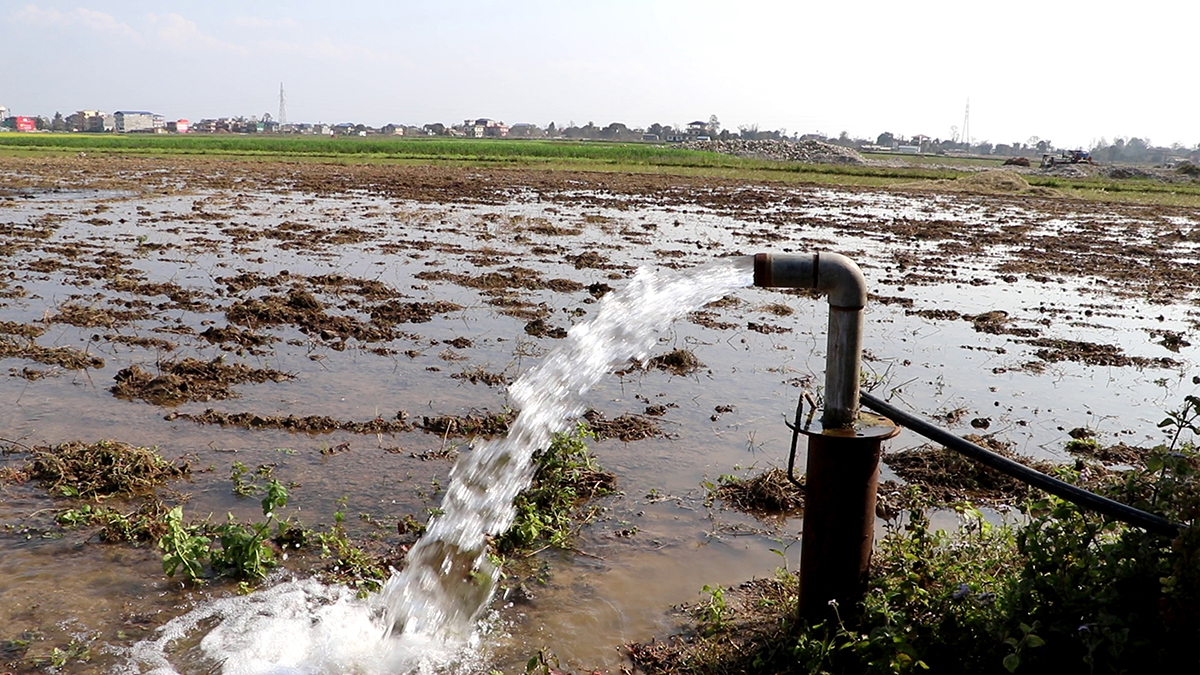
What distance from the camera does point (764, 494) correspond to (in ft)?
17.1

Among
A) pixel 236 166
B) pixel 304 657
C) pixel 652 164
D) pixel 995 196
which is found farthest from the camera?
pixel 652 164

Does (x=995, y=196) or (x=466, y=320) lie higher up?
(x=995, y=196)

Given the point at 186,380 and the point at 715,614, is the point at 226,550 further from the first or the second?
the point at 186,380

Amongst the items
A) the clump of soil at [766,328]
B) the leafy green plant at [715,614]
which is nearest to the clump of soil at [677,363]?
the clump of soil at [766,328]

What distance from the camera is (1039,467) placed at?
5.41 m

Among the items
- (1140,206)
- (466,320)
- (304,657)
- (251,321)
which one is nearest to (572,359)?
(466,320)

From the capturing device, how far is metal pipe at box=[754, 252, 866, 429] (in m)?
3.06

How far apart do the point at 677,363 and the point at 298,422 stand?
3444mm

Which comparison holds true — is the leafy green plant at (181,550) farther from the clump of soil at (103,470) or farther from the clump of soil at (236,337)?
the clump of soil at (236,337)

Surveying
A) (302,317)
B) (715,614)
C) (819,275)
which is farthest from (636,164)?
(819,275)

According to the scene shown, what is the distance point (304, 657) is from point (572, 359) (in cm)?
480

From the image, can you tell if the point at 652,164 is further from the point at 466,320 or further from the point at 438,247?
the point at 466,320

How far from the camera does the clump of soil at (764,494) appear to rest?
203 inches

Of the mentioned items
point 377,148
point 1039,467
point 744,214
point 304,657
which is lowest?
point 304,657
